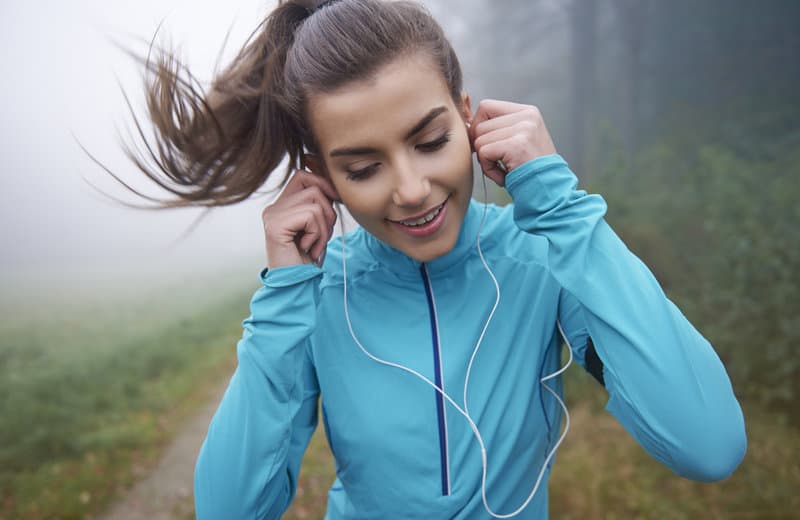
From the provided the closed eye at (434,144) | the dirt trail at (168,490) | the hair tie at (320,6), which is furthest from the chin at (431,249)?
the dirt trail at (168,490)

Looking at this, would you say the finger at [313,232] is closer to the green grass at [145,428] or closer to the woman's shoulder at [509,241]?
the woman's shoulder at [509,241]

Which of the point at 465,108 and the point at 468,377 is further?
the point at 465,108

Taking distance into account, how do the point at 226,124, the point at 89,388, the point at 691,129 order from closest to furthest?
1. the point at 226,124
2. the point at 89,388
3. the point at 691,129

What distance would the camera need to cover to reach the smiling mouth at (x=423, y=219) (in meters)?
1.29

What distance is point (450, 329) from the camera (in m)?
1.35

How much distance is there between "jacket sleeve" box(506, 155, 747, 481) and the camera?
102cm

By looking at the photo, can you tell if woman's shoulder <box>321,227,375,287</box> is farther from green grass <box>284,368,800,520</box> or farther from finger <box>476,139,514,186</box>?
green grass <box>284,368,800,520</box>

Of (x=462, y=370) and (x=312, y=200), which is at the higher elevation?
(x=312, y=200)

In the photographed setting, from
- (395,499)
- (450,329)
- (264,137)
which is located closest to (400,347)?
(450,329)

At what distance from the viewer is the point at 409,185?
119cm

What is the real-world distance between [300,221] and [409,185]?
1.04ft

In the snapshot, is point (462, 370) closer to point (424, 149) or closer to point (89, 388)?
point (424, 149)

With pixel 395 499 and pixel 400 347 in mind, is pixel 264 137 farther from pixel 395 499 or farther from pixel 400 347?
pixel 395 499

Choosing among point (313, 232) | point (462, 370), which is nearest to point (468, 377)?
point (462, 370)
